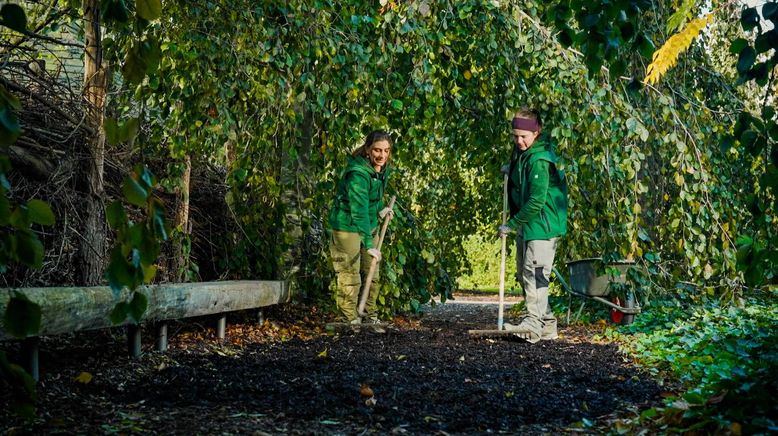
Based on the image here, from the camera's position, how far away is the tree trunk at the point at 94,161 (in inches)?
176

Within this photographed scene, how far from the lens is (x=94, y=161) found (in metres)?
4.47

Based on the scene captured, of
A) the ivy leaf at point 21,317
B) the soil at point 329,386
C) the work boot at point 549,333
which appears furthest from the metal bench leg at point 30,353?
the work boot at point 549,333

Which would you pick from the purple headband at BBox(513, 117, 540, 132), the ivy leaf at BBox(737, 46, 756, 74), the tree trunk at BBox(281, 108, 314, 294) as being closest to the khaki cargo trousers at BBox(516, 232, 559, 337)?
the purple headband at BBox(513, 117, 540, 132)

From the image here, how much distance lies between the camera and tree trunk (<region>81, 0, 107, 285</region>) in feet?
14.7

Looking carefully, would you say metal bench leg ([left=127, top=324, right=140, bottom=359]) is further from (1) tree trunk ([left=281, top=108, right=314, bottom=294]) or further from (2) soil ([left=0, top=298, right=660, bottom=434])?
(1) tree trunk ([left=281, top=108, right=314, bottom=294])

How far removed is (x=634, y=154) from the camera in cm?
535

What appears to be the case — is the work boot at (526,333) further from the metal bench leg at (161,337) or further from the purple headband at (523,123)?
the metal bench leg at (161,337)

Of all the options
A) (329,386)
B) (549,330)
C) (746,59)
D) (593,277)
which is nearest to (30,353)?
(329,386)

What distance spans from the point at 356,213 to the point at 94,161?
5.93 ft

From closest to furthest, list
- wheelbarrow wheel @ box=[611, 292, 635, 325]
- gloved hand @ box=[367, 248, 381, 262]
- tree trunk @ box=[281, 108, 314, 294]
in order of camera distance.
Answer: gloved hand @ box=[367, 248, 381, 262] → tree trunk @ box=[281, 108, 314, 294] → wheelbarrow wheel @ box=[611, 292, 635, 325]

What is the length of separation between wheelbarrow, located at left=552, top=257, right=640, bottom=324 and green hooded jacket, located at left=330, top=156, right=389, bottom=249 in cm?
166

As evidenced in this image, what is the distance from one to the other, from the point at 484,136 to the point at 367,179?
4.88 ft

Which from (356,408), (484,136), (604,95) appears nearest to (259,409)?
(356,408)

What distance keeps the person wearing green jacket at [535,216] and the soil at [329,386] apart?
26 centimetres
